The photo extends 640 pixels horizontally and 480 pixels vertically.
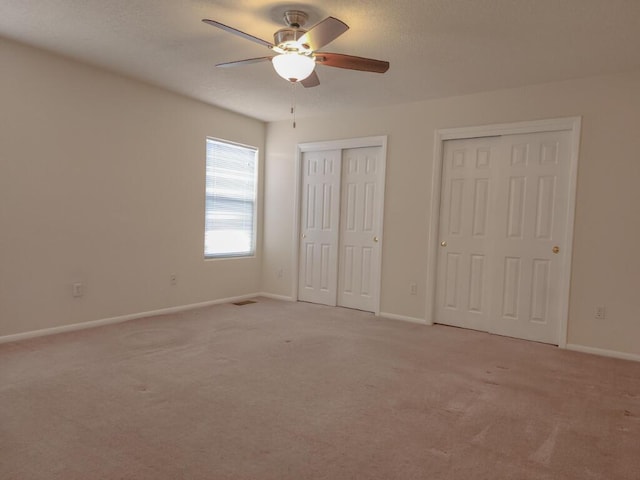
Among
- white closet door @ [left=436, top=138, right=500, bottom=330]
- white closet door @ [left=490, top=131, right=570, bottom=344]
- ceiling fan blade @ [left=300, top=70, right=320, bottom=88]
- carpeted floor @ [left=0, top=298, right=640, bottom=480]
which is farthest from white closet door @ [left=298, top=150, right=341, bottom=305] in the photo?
ceiling fan blade @ [left=300, top=70, right=320, bottom=88]

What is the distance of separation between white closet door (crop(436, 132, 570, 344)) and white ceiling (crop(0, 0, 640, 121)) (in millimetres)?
715

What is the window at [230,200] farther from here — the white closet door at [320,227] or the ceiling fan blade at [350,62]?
the ceiling fan blade at [350,62]

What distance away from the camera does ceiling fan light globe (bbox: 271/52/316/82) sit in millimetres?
2674

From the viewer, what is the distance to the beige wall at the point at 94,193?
11.8 feet

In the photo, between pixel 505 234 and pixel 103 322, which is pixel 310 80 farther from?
pixel 103 322

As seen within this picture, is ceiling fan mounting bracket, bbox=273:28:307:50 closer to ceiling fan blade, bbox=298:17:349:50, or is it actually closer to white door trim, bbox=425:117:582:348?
ceiling fan blade, bbox=298:17:349:50

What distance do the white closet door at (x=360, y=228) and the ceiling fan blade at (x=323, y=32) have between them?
263 cm

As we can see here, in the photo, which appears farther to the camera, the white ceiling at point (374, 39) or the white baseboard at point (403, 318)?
the white baseboard at point (403, 318)

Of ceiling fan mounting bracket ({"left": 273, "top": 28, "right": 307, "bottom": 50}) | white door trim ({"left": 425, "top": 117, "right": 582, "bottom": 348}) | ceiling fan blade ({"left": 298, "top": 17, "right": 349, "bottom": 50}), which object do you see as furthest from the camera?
white door trim ({"left": 425, "top": 117, "right": 582, "bottom": 348})

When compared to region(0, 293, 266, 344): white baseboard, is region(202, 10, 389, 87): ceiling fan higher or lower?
higher

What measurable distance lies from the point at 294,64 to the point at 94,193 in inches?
102

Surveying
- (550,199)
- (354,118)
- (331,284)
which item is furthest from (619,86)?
(331,284)

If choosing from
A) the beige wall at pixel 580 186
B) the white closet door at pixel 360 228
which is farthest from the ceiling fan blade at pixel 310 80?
the white closet door at pixel 360 228

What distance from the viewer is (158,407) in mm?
2504
